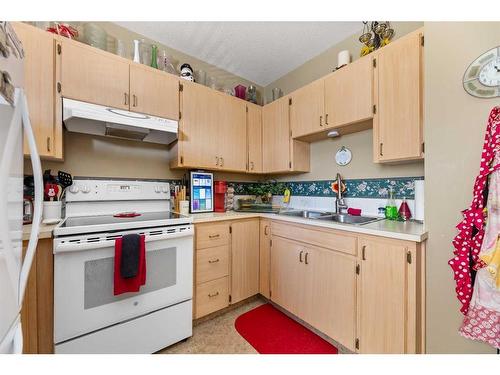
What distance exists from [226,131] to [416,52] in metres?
1.65

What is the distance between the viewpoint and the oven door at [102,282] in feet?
3.74

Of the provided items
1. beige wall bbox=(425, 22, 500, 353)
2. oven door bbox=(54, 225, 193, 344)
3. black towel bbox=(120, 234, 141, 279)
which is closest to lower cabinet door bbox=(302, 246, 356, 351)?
beige wall bbox=(425, 22, 500, 353)

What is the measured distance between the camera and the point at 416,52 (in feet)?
4.41

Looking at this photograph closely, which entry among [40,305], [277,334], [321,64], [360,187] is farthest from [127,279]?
[321,64]

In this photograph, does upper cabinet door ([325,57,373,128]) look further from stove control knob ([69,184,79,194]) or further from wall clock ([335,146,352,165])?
stove control knob ([69,184,79,194])

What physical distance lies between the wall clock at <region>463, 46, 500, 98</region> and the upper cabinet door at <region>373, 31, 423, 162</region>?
32 centimetres

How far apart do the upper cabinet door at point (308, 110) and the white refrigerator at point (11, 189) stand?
192 cm

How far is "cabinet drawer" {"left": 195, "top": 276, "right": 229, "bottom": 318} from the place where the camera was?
1.72 m

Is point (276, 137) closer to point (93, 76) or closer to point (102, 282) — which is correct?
point (93, 76)

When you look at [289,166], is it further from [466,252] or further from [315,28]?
[466,252]

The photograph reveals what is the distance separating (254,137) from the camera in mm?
2502

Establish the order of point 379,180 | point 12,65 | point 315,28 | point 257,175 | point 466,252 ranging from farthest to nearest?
point 257,175
point 315,28
point 379,180
point 466,252
point 12,65

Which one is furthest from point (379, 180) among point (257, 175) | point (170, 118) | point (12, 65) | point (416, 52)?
point (12, 65)

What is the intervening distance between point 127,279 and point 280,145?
1.86m
